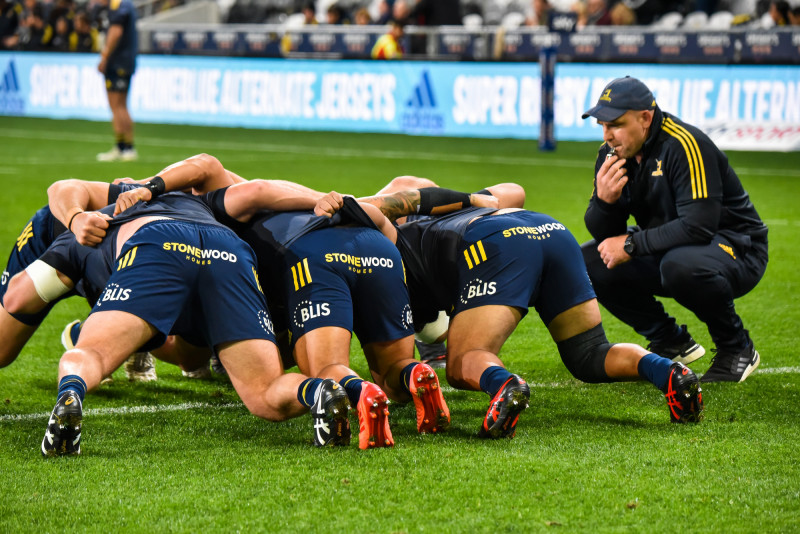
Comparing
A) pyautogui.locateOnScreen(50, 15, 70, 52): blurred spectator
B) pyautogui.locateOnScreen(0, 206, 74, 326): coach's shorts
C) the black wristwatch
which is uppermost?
pyautogui.locateOnScreen(0, 206, 74, 326): coach's shorts

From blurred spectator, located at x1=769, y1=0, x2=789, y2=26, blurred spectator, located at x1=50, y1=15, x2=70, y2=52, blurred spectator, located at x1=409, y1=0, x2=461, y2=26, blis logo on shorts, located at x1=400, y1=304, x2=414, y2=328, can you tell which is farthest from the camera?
blurred spectator, located at x1=50, y1=15, x2=70, y2=52

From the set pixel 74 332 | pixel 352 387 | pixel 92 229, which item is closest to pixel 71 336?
pixel 74 332

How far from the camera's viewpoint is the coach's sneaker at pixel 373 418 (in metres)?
4.40

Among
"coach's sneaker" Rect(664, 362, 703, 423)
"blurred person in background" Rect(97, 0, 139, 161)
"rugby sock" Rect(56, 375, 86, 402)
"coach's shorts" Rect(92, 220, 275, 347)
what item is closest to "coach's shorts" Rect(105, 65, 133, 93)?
"blurred person in background" Rect(97, 0, 139, 161)

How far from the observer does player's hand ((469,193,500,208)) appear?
19.2 ft

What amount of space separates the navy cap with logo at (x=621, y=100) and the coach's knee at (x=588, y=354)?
107 cm

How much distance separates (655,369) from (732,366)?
3.50 ft

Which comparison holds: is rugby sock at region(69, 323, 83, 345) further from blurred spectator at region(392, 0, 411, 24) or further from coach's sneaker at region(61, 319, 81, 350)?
blurred spectator at region(392, 0, 411, 24)

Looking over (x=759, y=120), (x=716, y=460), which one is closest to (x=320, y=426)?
(x=716, y=460)

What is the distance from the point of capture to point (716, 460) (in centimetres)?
434

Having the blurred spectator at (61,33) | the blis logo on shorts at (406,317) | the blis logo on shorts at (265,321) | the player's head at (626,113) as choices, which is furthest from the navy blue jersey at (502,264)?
the blurred spectator at (61,33)

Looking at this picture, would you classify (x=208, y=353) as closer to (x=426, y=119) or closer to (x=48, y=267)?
(x=48, y=267)

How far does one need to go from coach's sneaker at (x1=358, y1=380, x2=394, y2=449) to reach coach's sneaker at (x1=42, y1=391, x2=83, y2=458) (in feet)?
3.34

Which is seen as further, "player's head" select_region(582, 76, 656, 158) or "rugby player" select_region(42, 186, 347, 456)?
"player's head" select_region(582, 76, 656, 158)
